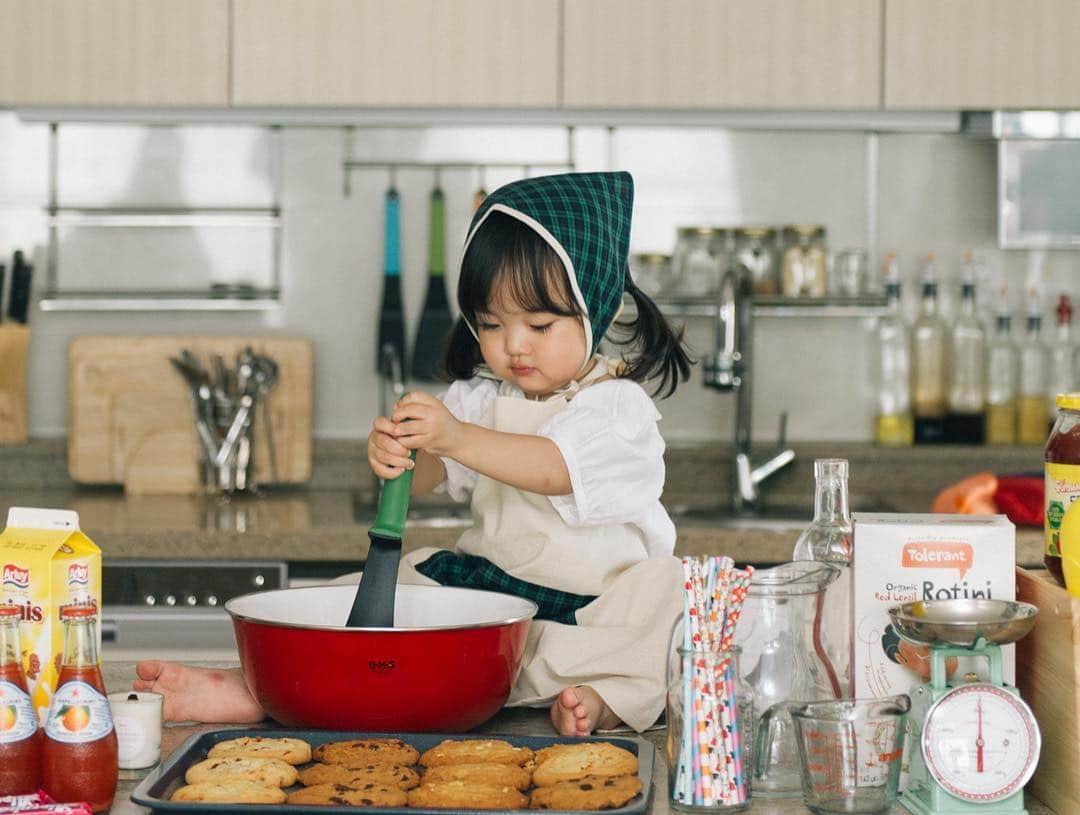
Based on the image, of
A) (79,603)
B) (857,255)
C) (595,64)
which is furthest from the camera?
(857,255)

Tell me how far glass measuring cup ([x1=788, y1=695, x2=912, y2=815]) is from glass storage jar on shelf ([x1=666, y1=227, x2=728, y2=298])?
1.97 m

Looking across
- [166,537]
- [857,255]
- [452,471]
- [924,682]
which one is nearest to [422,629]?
[924,682]

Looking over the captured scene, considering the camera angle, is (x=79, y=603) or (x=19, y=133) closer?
(x=79, y=603)

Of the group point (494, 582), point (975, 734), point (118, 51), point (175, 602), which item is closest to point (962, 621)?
point (975, 734)

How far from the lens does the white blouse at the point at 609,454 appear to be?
4.68 ft

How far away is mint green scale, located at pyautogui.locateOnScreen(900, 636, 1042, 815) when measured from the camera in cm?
102

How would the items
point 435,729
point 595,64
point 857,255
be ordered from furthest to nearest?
1. point 857,255
2. point 595,64
3. point 435,729

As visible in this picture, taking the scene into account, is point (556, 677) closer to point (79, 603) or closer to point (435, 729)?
point (435, 729)

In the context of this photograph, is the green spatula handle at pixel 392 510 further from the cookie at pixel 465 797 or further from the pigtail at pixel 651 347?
the pigtail at pixel 651 347

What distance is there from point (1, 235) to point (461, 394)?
1724mm

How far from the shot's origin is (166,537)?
2.43m

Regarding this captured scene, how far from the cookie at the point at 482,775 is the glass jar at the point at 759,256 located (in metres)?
2.00

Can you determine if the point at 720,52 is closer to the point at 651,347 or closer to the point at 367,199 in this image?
the point at 367,199

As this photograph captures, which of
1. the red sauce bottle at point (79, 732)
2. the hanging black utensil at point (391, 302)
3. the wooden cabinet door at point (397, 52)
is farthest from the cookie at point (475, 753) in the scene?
the hanging black utensil at point (391, 302)
